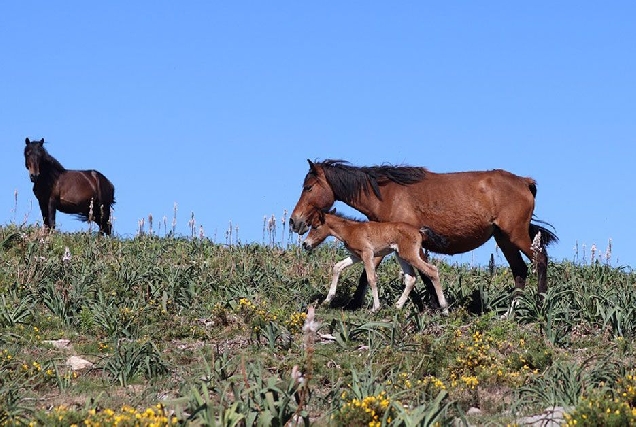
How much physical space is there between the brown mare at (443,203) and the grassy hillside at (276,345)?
32.2 inches

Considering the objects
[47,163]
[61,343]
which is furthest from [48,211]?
[61,343]

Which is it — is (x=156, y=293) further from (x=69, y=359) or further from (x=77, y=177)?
(x=77, y=177)

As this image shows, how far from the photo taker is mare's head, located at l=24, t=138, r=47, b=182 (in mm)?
Result: 24703

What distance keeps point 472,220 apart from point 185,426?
29.8 feet

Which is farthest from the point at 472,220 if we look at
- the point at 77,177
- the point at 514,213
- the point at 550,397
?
the point at 77,177

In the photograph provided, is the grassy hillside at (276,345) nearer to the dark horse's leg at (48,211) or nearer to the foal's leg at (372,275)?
the foal's leg at (372,275)

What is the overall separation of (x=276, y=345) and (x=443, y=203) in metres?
4.52

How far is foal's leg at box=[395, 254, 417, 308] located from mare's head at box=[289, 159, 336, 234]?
1.76m

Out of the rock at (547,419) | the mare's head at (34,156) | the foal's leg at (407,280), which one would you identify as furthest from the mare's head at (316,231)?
the mare's head at (34,156)

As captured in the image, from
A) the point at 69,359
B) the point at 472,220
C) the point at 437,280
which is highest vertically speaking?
the point at 472,220

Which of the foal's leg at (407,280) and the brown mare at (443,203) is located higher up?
the brown mare at (443,203)

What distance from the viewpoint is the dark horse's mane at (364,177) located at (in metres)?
15.2

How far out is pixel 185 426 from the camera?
646 centimetres

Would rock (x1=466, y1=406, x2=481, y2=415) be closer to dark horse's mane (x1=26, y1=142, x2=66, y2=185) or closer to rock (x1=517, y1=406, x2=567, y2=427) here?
rock (x1=517, y1=406, x2=567, y2=427)
